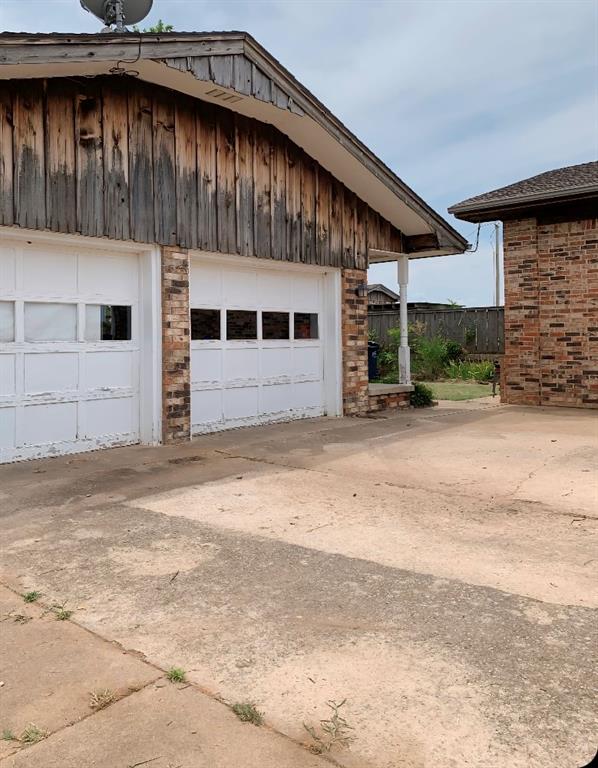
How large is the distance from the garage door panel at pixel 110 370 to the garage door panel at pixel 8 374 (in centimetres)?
83

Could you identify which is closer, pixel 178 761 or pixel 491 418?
pixel 178 761

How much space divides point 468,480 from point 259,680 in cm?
374

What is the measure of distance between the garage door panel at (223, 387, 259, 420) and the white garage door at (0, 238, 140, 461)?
145cm

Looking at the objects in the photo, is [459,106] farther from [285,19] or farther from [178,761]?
[178,761]

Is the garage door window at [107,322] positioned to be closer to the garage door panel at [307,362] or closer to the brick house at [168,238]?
the brick house at [168,238]

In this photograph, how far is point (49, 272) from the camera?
693cm

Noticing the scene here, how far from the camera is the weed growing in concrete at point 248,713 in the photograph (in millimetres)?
2125

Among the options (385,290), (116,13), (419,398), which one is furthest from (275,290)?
(385,290)

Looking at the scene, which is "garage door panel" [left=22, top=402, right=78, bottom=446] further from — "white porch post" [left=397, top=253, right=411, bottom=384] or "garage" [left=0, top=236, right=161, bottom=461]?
"white porch post" [left=397, top=253, right=411, bottom=384]

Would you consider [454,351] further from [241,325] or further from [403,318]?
[241,325]

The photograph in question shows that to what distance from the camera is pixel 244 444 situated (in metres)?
7.77

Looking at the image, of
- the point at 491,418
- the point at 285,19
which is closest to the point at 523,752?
the point at 491,418

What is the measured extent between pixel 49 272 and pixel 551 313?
8.37 metres

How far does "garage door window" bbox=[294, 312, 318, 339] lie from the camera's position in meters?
9.99
